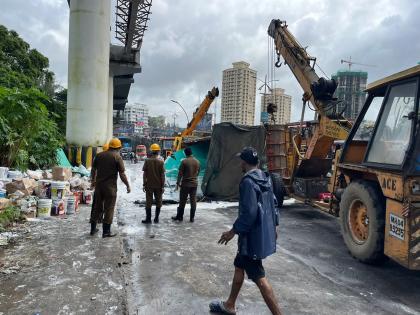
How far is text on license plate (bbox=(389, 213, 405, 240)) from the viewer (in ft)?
14.0

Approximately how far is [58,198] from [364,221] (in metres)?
5.88

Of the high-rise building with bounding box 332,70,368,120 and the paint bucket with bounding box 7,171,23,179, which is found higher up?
the high-rise building with bounding box 332,70,368,120

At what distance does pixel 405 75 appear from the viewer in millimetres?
4754

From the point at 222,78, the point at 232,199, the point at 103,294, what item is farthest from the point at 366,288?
the point at 222,78

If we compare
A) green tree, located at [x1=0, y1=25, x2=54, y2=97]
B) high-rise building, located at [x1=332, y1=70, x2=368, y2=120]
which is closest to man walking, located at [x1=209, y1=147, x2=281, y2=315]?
high-rise building, located at [x1=332, y1=70, x2=368, y2=120]

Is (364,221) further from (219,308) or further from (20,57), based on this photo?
(20,57)

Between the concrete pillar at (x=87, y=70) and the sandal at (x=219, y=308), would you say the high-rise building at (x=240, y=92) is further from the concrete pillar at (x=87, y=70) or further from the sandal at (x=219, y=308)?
the sandal at (x=219, y=308)

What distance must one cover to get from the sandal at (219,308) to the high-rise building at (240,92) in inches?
2273

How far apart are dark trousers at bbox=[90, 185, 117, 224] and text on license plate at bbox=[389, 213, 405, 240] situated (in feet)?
14.0

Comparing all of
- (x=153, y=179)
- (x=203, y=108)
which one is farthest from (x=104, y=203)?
(x=203, y=108)

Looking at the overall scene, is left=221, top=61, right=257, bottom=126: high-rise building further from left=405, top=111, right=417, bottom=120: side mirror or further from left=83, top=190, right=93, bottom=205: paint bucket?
left=405, top=111, right=417, bottom=120: side mirror

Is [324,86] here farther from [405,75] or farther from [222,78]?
[222,78]

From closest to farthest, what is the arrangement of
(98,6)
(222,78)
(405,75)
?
1. (405,75)
2. (98,6)
3. (222,78)

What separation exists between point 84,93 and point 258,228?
12002 mm
